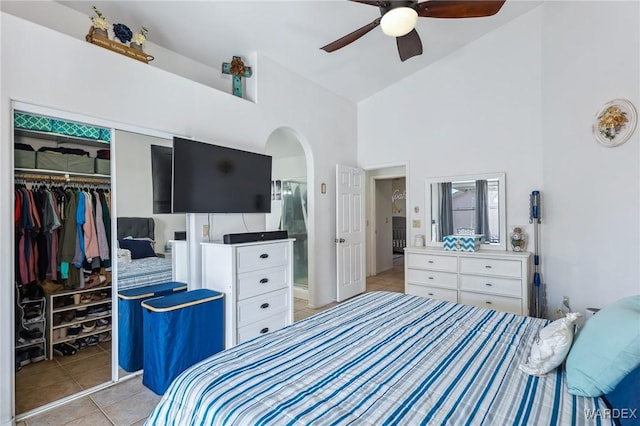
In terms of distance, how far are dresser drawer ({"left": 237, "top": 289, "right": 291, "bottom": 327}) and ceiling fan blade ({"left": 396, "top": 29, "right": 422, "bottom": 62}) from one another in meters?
2.41

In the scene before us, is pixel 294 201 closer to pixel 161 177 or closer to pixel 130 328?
pixel 161 177

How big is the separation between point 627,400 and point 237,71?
3549 millimetres

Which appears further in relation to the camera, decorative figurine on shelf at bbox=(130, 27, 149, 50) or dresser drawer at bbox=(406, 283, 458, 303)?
dresser drawer at bbox=(406, 283, 458, 303)

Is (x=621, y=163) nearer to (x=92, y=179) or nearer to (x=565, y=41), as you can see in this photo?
(x=565, y=41)

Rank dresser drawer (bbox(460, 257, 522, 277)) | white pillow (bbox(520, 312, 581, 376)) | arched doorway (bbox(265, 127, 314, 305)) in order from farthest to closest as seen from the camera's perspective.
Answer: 1. arched doorway (bbox(265, 127, 314, 305))
2. dresser drawer (bbox(460, 257, 522, 277))
3. white pillow (bbox(520, 312, 581, 376))

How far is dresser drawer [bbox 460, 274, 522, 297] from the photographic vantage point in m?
3.28

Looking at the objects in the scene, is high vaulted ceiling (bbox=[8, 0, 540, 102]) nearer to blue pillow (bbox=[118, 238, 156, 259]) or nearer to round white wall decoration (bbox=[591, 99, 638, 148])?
round white wall decoration (bbox=[591, 99, 638, 148])

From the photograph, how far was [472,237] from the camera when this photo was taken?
3.68 meters

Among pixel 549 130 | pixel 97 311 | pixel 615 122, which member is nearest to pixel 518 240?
pixel 549 130

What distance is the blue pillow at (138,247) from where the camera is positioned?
96.2 inches

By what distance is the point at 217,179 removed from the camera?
2.74 meters

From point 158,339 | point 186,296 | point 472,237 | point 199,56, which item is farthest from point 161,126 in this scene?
point 472,237

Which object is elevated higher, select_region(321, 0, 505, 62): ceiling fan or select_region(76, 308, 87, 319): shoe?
select_region(321, 0, 505, 62): ceiling fan

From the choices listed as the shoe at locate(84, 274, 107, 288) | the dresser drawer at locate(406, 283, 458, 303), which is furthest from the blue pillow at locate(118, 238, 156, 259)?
the dresser drawer at locate(406, 283, 458, 303)
